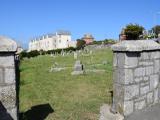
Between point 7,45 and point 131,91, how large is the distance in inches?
126

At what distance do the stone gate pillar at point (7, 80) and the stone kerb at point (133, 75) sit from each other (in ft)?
8.57

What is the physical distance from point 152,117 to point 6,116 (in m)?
3.39

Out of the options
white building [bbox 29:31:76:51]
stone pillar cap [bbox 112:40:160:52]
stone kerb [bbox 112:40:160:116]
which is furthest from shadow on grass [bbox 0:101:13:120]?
white building [bbox 29:31:76:51]

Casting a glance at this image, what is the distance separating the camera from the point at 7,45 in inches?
179

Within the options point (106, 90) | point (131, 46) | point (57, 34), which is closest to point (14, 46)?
point (131, 46)

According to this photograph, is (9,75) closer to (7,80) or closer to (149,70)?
(7,80)

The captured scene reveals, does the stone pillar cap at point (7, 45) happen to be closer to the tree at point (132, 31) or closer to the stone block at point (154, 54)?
the stone block at point (154, 54)

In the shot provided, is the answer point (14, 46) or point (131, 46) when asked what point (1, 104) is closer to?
point (14, 46)

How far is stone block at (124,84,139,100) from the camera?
5887mm

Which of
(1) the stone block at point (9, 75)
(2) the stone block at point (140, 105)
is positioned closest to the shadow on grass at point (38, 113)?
(1) the stone block at point (9, 75)

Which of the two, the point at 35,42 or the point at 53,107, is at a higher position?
the point at 35,42

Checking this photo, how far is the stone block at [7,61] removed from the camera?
4617 millimetres

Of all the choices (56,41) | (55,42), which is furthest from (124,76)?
(55,42)

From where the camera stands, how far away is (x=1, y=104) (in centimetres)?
474
